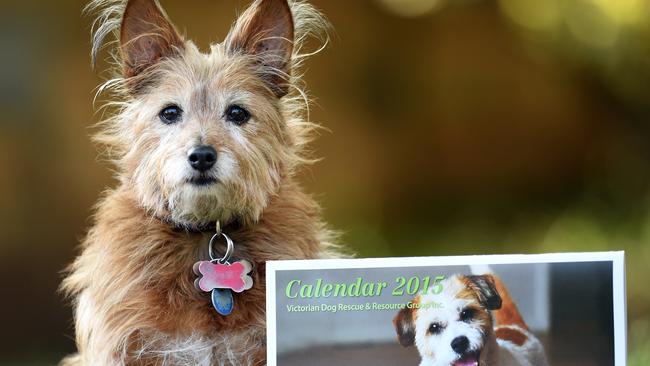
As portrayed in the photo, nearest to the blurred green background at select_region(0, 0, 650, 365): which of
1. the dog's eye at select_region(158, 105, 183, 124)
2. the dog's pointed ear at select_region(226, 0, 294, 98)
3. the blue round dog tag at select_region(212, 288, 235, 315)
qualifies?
the dog's pointed ear at select_region(226, 0, 294, 98)

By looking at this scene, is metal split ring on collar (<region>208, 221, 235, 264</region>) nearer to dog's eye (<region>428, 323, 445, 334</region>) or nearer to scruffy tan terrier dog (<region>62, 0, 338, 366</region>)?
scruffy tan terrier dog (<region>62, 0, 338, 366</region>)

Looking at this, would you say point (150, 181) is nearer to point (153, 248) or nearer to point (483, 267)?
point (153, 248)

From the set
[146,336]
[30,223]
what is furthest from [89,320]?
[30,223]

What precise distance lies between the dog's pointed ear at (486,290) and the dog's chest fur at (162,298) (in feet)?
1.43

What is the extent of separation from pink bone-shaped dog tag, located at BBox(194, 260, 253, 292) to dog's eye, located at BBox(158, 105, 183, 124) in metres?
0.32

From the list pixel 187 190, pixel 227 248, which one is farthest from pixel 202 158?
pixel 227 248

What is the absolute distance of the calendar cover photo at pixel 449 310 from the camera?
5.63ft

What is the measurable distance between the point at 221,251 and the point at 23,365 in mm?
1874

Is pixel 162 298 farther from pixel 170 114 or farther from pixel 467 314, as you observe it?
pixel 467 314

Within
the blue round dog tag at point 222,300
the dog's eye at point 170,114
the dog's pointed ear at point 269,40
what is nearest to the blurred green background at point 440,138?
the dog's pointed ear at point 269,40

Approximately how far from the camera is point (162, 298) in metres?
1.85

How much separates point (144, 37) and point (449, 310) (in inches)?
35.2

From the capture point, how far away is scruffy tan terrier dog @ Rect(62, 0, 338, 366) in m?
1.84

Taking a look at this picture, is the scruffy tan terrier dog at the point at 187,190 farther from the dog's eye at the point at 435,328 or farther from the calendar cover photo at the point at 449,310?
the dog's eye at the point at 435,328
